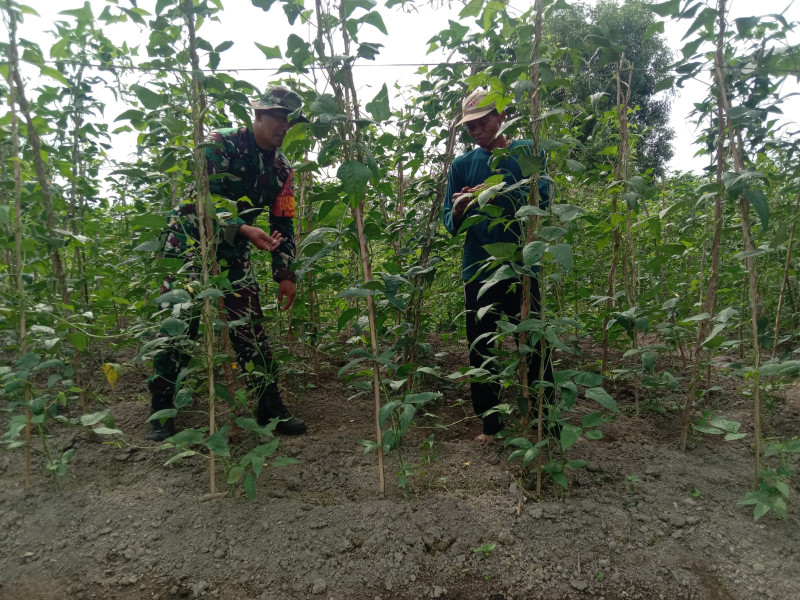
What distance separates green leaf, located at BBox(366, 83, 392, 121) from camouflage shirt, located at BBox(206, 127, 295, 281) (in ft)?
2.84

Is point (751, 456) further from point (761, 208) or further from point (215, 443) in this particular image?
point (215, 443)

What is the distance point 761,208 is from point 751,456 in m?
1.26

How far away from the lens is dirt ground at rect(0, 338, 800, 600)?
1551mm

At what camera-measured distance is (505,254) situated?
67.5 inches

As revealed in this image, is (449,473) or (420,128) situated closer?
(449,473)

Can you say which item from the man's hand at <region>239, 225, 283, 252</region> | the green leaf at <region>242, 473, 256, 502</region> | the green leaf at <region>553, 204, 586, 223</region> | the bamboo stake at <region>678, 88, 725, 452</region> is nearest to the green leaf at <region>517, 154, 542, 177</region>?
the green leaf at <region>553, 204, 586, 223</region>

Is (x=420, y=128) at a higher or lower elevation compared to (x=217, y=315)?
higher

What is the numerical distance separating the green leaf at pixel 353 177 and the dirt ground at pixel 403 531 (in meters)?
1.18

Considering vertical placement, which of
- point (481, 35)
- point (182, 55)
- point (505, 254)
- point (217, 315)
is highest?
point (481, 35)

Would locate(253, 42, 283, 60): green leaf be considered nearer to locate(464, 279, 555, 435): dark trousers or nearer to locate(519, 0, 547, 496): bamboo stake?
locate(519, 0, 547, 496): bamboo stake

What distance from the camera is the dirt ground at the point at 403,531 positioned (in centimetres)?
155

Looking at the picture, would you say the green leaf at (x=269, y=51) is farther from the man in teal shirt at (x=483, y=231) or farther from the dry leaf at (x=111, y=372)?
the dry leaf at (x=111, y=372)

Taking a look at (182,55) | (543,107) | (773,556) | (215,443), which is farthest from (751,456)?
(182,55)

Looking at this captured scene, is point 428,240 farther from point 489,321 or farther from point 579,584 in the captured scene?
point 579,584
